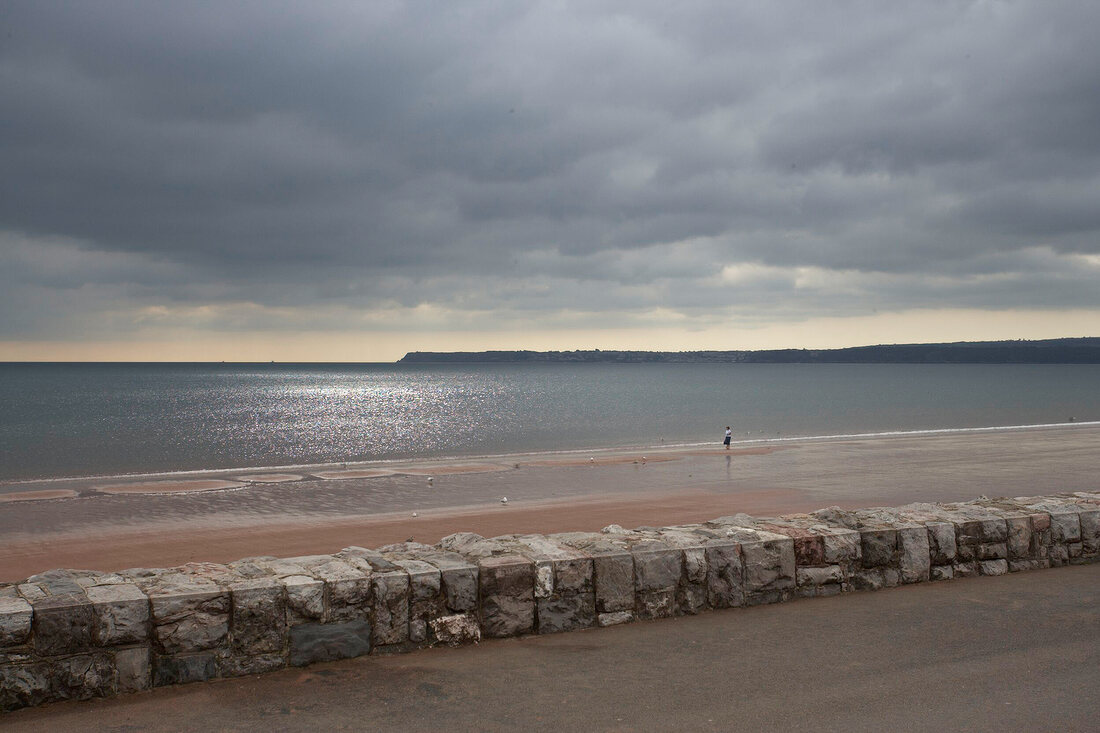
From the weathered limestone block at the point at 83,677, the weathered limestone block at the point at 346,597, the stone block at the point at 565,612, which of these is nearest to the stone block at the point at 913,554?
the stone block at the point at 565,612

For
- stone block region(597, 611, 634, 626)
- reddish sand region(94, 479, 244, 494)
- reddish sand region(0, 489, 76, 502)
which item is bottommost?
reddish sand region(94, 479, 244, 494)

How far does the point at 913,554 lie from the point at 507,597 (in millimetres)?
3735

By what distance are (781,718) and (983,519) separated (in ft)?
13.7

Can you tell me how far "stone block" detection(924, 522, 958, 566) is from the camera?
7.29 m

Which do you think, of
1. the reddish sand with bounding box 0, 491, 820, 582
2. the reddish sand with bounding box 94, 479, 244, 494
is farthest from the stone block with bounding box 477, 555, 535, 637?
the reddish sand with bounding box 94, 479, 244, 494

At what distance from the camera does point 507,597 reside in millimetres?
5777

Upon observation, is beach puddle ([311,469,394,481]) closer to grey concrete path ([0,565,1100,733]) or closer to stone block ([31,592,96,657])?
grey concrete path ([0,565,1100,733])

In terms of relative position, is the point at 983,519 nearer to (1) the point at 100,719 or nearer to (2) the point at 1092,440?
(1) the point at 100,719

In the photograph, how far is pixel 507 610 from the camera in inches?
227

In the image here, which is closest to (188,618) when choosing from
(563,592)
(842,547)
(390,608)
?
(390,608)

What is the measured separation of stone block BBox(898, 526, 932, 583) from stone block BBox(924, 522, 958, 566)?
0.07 metres

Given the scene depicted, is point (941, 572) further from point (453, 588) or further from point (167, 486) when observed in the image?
point (167, 486)

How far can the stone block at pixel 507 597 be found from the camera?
5.72m

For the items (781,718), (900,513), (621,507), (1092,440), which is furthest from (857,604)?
(1092,440)
